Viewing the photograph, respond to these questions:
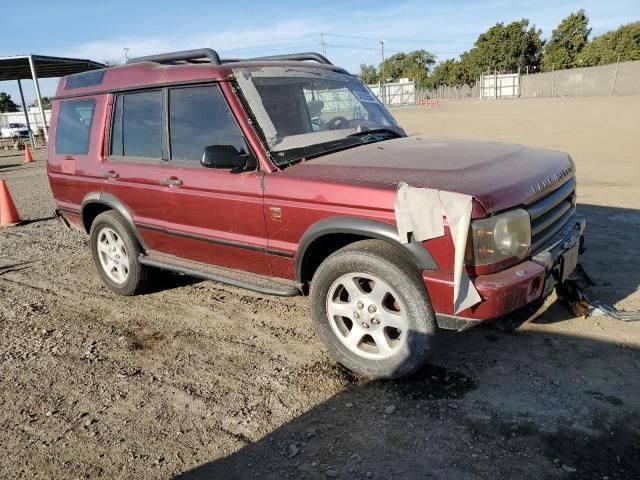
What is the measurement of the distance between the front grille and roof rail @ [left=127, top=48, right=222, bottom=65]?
2.53 m

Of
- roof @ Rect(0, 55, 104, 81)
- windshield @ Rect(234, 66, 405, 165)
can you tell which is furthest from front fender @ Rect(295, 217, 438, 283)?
roof @ Rect(0, 55, 104, 81)

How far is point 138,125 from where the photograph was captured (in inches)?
176

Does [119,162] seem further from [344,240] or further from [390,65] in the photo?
[390,65]

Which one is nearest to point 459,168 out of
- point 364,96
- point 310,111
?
point 310,111

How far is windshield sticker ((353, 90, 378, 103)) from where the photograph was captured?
451 centimetres

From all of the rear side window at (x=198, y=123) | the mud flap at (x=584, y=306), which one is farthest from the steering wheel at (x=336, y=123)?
the mud flap at (x=584, y=306)

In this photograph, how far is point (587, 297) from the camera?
4.19 m

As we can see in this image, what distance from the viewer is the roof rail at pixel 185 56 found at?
4008mm

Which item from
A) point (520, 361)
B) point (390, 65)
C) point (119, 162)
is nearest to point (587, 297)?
point (520, 361)

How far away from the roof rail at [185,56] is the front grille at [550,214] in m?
2.53

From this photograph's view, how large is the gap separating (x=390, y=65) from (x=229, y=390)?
390ft

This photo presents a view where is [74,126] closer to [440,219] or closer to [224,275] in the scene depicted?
[224,275]

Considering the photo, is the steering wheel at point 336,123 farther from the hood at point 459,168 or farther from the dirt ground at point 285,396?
the dirt ground at point 285,396

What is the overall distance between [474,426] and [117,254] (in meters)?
3.66
